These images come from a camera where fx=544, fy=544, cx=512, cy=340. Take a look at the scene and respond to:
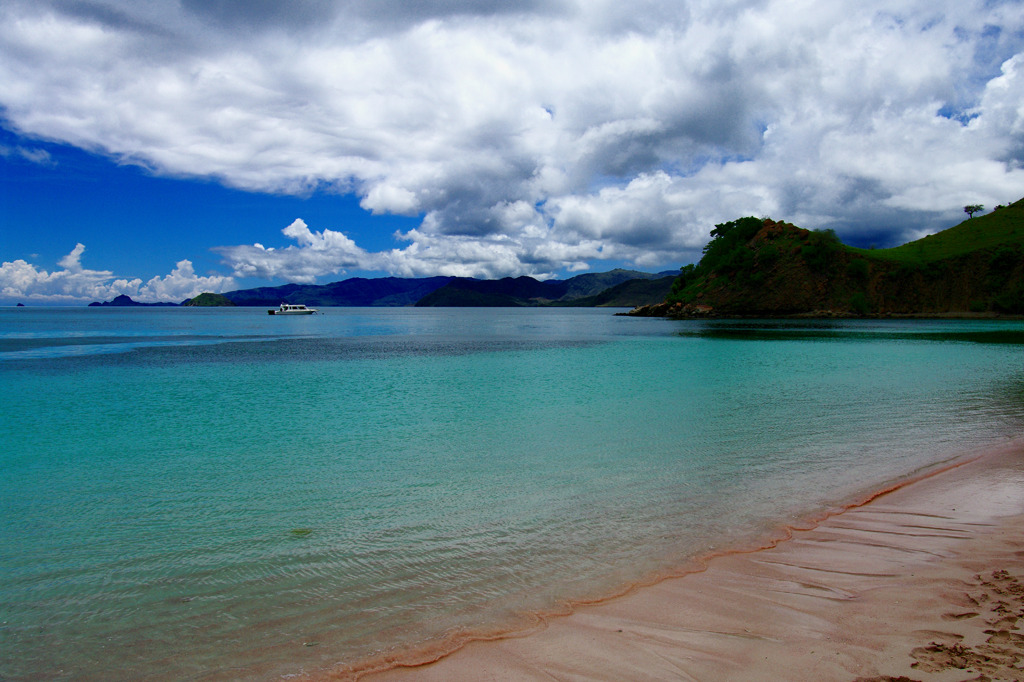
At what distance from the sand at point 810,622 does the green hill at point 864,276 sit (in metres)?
138

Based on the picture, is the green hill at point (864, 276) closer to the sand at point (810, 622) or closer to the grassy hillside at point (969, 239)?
the grassy hillside at point (969, 239)

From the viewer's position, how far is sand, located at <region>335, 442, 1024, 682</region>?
452cm

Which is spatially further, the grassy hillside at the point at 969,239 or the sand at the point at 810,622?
the grassy hillside at the point at 969,239

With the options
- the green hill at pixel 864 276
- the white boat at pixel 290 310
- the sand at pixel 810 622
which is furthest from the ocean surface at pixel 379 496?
the white boat at pixel 290 310

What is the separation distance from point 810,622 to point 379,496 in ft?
24.6

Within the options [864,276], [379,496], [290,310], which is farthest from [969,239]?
[290,310]

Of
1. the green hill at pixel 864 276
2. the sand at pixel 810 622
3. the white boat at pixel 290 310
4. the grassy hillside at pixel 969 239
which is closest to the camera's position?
the sand at pixel 810 622

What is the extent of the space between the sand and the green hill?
138 m

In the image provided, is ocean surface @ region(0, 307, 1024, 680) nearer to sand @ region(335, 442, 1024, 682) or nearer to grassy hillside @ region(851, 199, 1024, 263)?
sand @ region(335, 442, 1024, 682)

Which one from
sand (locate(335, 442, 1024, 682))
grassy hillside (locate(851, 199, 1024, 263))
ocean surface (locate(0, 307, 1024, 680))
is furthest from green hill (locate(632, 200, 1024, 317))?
sand (locate(335, 442, 1024, 682))

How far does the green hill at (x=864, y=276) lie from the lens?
411 ft

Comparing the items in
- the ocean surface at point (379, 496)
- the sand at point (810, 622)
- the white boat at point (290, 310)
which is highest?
the white boat at point (290, 310)

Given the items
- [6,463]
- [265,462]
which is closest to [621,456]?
[265,462]

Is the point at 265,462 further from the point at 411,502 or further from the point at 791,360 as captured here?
the point at 791,360
